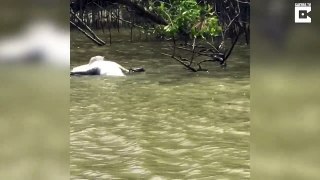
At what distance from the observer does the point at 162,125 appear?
498 centimetres

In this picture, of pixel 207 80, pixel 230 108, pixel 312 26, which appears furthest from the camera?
pixel 207 80

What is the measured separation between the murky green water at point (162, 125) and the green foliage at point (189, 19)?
0.49 m

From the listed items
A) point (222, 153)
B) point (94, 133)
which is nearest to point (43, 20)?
point (222, 153)

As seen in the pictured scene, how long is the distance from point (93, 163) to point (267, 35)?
284 cm

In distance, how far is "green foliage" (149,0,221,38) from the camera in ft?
26.3

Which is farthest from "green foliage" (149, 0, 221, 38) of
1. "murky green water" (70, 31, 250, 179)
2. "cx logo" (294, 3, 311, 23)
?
"cx logo" (294, 3, 311, 23)

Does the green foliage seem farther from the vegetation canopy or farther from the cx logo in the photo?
the cx logo

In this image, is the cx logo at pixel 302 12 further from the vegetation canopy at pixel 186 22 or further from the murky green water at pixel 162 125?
the vegetation canopy at pixel 186 22

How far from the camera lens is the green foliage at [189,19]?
802cm

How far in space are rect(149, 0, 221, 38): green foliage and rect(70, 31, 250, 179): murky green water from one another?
1.60 feet

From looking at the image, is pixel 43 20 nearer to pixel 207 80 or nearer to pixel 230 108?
pixel 230 108

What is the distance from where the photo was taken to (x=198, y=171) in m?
3.69

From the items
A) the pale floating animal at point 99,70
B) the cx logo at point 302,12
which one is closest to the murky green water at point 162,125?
the pale floating animal at point 99,70

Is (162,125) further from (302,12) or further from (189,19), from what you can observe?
(302,12)
